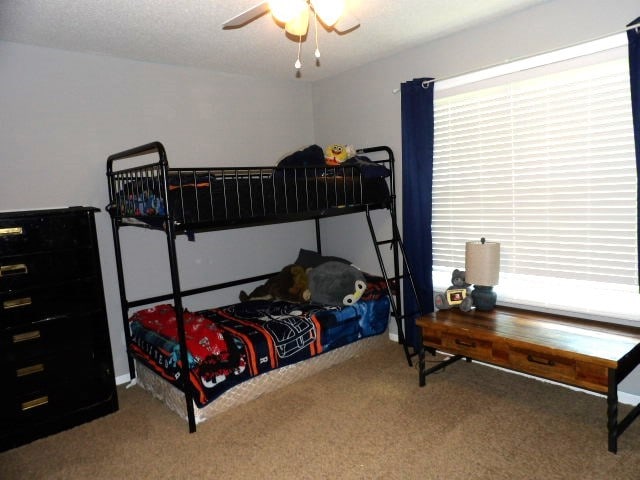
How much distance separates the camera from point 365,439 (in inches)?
88.9

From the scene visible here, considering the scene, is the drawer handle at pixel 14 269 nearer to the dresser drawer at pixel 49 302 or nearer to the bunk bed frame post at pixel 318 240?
the dresser drawer at pixel 49 302

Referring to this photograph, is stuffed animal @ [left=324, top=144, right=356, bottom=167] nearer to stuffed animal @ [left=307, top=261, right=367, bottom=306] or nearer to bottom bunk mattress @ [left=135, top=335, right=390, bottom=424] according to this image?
stuffed animal @ [left=307, top=261, right=367, bottom=306]

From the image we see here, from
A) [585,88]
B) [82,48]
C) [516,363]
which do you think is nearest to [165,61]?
[82,48]

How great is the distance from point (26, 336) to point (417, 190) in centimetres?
256

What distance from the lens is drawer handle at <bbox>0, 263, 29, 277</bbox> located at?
7.48 ft

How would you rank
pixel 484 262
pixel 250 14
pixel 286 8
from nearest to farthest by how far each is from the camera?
pixel 286 8 < pixel 250 14 < pixel 484 262

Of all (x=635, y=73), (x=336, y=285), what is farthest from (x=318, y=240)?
(x=635, y=73)

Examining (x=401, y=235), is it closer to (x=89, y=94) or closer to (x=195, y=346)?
(x=195, y=346)

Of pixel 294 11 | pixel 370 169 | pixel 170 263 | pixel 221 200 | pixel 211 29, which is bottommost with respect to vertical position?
pixel 170 263

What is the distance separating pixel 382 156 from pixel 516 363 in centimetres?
187

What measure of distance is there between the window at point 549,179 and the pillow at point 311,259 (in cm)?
94

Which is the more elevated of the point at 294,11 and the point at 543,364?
the point at 294,11

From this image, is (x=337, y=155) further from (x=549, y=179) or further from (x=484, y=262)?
(x=549, y=179)

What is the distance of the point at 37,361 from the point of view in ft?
7.88
